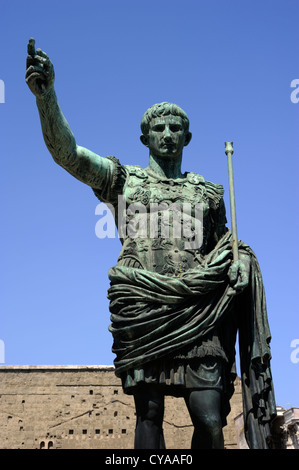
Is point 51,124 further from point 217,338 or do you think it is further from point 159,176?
point 217,338

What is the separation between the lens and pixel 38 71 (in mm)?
4945

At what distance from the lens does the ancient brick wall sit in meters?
29.4

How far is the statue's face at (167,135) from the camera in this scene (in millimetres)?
5598

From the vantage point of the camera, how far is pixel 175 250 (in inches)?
206

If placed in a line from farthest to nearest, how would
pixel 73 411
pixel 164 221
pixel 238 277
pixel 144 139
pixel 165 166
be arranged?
pixel 73 411, pixel 144 139, pixel 165 166, pixel 164 221, pixel 238 277

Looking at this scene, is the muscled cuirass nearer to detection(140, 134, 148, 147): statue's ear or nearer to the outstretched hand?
detection(140, 134, 148, 147): statue's ear

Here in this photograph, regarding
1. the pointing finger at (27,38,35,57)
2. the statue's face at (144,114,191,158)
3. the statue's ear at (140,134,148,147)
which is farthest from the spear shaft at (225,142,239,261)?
the pointing finger at (27,38,35,57)

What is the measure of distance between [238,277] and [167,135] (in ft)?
4.05

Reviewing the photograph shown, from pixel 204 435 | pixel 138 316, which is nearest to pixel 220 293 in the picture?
pixel 138 316

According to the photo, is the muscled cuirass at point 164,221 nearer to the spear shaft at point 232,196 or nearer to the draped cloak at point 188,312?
the draped cloak at point 188,312

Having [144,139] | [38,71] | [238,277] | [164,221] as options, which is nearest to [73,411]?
[144,139]

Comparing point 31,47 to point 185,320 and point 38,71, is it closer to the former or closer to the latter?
point 38,71
